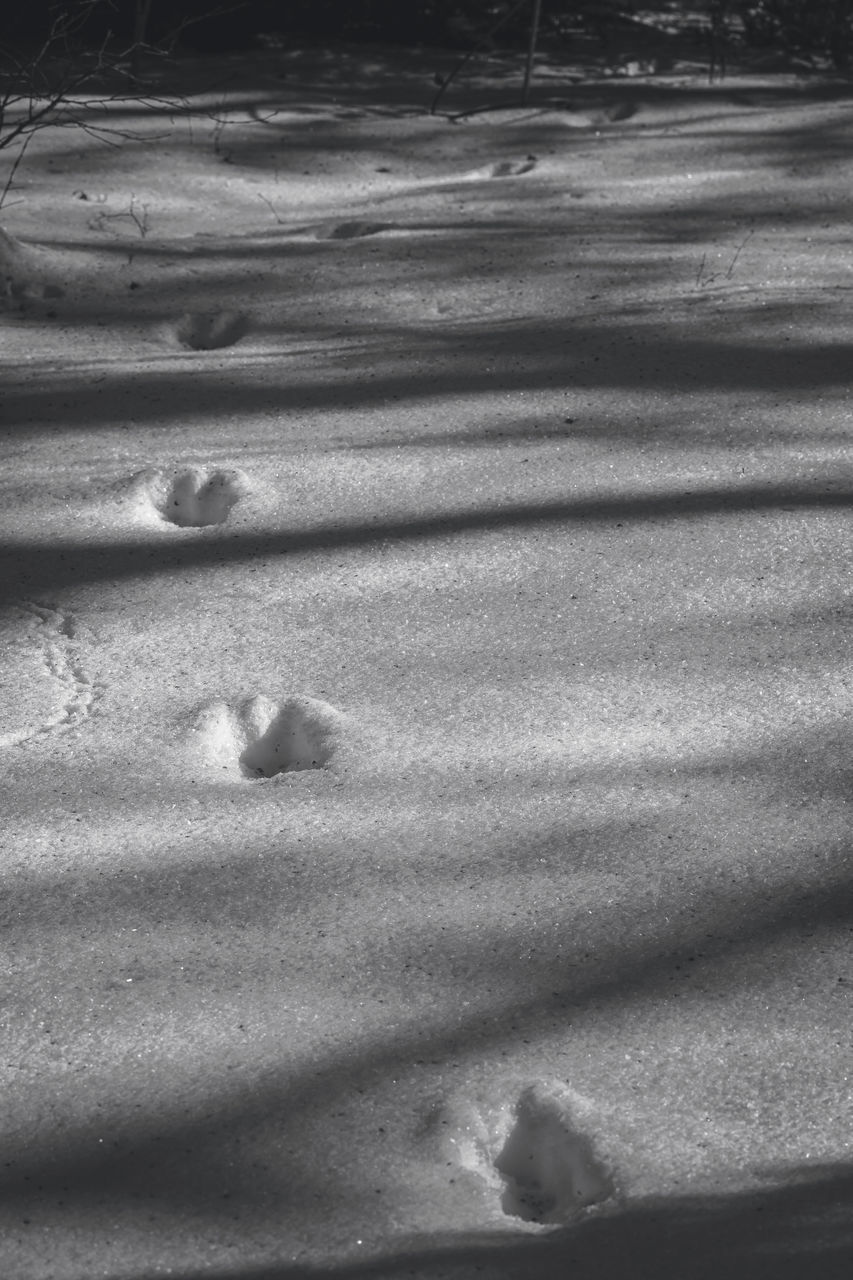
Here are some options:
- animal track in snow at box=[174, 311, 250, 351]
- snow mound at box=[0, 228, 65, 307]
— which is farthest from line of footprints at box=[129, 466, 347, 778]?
snow mound at box=[0, 228, 65, 307]

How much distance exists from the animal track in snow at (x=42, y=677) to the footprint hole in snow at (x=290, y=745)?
0.34 meters

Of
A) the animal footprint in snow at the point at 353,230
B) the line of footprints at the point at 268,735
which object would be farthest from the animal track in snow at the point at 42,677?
the animal footprint in snow at the point at 353,230

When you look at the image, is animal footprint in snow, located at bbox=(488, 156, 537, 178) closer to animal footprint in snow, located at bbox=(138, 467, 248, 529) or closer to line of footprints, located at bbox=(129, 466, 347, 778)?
animal footprint in snow, located at bbox=(138, 467, 248, 529)

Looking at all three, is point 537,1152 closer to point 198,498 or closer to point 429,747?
point 429,747

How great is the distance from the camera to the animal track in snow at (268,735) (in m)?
2.38

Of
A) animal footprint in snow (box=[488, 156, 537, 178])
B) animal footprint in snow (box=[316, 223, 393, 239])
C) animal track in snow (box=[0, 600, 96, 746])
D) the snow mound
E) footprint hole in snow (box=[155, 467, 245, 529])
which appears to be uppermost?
animal footprint in snow (box=[488, 156, 537, 178])

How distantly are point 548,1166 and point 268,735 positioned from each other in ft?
3.36

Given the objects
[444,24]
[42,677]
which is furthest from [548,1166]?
[444,24]

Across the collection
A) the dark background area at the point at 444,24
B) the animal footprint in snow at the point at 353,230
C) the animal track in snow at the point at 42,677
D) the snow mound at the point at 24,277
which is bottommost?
the animal track in snow at the point at 42,677

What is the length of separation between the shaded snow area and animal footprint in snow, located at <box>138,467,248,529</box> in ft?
0.04

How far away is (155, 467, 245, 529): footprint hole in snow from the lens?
3.11 meters

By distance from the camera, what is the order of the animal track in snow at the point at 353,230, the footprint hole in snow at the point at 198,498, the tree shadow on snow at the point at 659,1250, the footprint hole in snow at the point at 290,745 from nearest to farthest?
1. the tree shadow on snow at the point at 659,1250
2. the footprint hole in snow at the point at 290,745
3. the footprint hole in snow at the point at 198,498
4. the animal track in snow at the point at 353,230

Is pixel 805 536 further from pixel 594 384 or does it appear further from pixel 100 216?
pixel 100 216

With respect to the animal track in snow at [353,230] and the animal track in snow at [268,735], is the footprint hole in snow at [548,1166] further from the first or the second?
the animal track in snow at [353,230]
